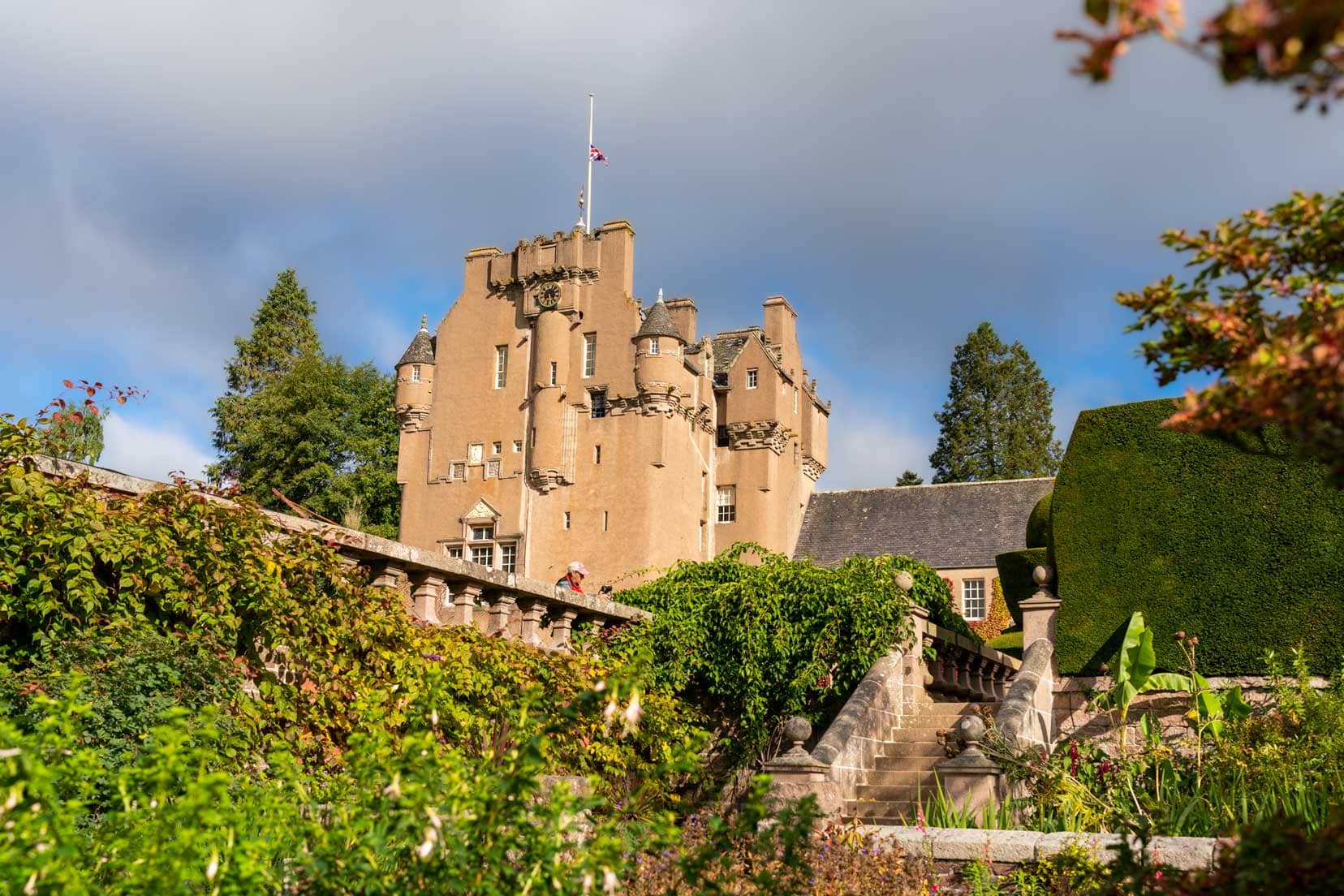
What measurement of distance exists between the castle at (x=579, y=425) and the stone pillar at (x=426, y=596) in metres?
22.1

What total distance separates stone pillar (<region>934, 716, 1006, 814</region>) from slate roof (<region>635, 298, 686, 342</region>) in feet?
80.1

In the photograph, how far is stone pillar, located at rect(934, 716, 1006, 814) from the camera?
989cm

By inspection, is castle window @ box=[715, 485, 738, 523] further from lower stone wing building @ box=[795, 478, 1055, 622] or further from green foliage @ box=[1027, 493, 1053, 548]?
green foliage @ box=[1027, 493, 1053, 548]

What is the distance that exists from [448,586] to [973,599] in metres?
31.1

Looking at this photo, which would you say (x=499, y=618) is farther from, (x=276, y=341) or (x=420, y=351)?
(x=276, y=341)

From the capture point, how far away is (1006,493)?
1622 inches

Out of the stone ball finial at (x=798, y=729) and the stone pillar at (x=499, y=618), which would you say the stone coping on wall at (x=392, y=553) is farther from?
the stone ball finial at (x=798, y=729)

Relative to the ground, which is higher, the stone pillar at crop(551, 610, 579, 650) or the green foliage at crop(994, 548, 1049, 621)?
the green foliage at crop(994, 548, 1049, 621)

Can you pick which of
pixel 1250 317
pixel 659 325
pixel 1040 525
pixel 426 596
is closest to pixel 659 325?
pixel 659 325

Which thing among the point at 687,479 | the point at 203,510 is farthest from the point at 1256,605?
the point at 687,479

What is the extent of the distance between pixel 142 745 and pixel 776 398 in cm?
3161

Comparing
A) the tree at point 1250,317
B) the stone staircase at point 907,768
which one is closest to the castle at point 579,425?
the stone staircase at point 907,768

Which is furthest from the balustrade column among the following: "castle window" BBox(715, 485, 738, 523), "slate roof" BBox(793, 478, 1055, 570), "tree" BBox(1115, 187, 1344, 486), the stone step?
"slate roof" BBox(793, 478, 1055, 570)

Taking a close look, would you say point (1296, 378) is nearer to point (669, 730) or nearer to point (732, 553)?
point (669, 730)
